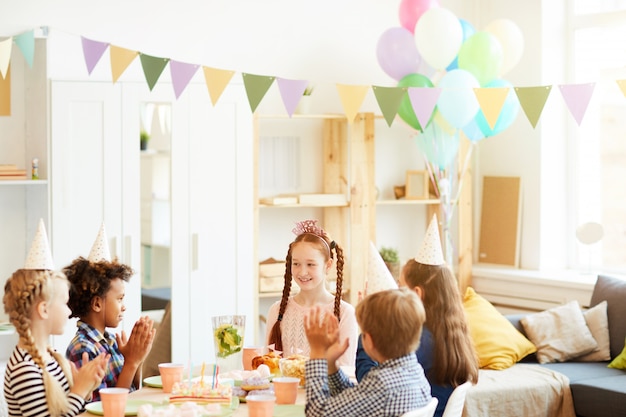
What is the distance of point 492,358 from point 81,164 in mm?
2208

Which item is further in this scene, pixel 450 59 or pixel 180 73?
pixel 450 59

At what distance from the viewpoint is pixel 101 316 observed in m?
2.70

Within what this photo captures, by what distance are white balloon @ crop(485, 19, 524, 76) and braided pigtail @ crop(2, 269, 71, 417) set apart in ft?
10.6

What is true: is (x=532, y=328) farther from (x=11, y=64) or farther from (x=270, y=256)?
(x=11, y=64)

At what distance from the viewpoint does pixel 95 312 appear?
270 cm

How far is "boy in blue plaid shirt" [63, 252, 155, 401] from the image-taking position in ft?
8.61

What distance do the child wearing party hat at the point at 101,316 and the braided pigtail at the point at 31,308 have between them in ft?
1.03

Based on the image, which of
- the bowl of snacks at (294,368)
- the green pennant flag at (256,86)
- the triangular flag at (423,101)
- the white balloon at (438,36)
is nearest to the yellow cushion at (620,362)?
the triangular flag at (423,101)

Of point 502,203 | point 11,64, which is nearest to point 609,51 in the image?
point 502,203

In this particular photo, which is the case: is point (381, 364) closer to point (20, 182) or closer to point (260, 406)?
point (260, 406)

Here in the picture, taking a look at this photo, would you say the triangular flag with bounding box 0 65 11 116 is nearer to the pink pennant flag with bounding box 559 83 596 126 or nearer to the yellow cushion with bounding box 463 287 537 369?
the yellow cushion with bounding box 463 287 537 369

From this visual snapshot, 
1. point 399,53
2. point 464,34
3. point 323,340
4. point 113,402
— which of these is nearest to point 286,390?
point 323,340

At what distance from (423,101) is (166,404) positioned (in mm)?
2247

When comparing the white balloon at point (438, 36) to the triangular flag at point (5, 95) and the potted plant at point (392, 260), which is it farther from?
the triangular flag at point (5, 95)
